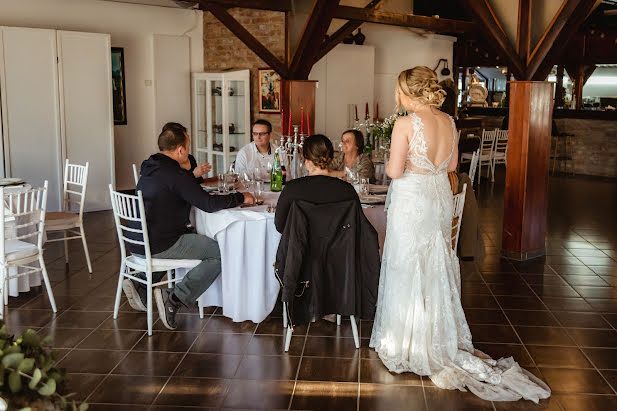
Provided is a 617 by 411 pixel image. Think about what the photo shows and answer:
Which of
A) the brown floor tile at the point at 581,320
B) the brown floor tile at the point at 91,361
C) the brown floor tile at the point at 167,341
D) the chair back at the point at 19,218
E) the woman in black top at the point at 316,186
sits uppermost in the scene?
the woman in black top at the point at 316,186

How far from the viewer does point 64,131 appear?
28.6 ft

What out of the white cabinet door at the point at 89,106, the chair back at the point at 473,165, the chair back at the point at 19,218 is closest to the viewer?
the chair back at the point at 19,218

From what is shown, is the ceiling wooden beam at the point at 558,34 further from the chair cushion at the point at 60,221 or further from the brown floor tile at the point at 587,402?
the chair cushion at the point at 60,221

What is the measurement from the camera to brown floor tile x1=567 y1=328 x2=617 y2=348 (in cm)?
Answer: 455

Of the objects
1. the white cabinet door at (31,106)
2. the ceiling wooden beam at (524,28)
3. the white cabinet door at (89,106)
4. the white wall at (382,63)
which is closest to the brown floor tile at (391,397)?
the ceiling wooden beam at (524,28)

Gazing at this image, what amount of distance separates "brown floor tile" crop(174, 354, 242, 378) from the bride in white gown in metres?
0.93

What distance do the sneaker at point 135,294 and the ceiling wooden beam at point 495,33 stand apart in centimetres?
403

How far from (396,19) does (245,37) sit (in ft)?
6.64

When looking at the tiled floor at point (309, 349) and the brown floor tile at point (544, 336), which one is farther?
the brown floor tile at point (544, 336)

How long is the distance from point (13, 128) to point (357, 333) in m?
5.78

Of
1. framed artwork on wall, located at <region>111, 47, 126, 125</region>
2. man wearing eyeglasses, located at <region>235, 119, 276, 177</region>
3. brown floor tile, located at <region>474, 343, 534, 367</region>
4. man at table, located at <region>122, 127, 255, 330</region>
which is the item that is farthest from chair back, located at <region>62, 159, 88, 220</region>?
brown floor tile, located at <region>474, 343, 534, 367</region>

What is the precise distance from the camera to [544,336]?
4.66m

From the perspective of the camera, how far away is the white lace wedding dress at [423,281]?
4.03m

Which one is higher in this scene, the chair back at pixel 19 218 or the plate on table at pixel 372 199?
the plate on table at pixel 372 199
